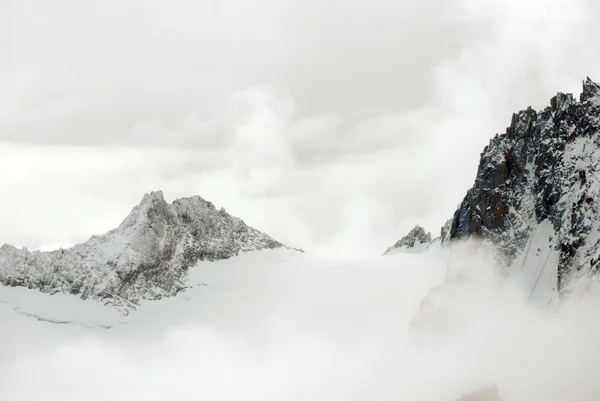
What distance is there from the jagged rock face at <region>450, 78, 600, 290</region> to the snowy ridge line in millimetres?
81021

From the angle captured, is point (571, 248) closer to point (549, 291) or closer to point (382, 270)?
point (549, 291)

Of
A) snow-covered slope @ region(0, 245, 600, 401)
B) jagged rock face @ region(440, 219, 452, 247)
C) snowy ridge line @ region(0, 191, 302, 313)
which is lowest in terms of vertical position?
snow-covered slope @ region(0, 245, 600, 401)

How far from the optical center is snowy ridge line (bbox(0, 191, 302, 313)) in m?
162

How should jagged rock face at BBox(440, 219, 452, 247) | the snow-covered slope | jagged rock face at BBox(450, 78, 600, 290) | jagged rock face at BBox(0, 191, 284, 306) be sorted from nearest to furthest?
jagged rock face at BBox(450, 78, 600, 290) → the snow-covered slope → jagged rock face at BBox(0, 191, 284, 306) → jagged rock face at BBox(440, 219, 452, 247)

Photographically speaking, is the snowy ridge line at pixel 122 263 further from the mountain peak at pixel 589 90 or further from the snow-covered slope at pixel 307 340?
the mountain peak at pixel 589 90

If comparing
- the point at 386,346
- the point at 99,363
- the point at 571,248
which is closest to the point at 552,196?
the point at 571,248

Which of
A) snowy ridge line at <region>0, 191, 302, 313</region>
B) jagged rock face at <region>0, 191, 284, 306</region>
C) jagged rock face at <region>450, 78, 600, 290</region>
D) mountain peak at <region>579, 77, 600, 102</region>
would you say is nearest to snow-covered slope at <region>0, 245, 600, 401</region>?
snowy ridge line at <region>0, 191, 302, 313</region>

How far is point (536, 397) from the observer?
8856 cm

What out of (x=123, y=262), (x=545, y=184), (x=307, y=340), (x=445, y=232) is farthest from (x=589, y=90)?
(x=123, y=262)

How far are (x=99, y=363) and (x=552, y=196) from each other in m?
102

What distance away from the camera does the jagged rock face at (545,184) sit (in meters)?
97.2

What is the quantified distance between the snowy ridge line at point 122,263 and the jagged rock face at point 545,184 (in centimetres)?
8102

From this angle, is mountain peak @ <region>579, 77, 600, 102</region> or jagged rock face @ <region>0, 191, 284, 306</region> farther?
jagged rock face @ <region>0, 191, 284, 306</region>

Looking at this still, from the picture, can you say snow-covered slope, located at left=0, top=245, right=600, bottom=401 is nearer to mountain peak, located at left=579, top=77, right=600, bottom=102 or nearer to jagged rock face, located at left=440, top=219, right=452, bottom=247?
jagged rock face, located at left=440, top=219, right=452, bottom=247
